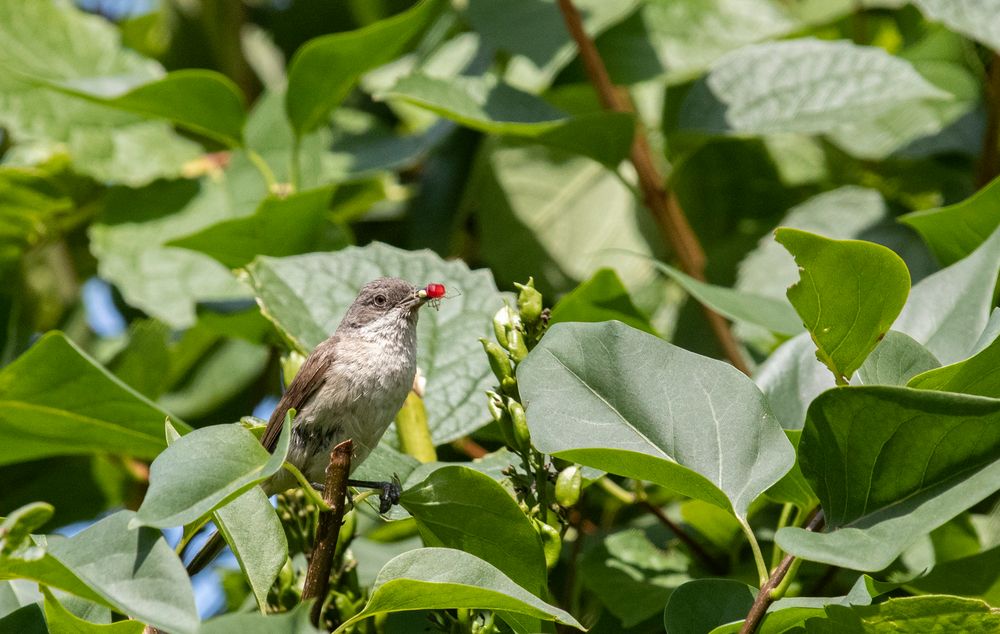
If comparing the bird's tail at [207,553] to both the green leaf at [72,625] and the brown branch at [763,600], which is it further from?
the brown branch at [763,600]

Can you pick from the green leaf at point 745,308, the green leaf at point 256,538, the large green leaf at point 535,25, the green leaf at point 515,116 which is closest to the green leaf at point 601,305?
the green leaf at point 745,308

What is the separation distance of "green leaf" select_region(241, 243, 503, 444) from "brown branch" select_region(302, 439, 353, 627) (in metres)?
0.69

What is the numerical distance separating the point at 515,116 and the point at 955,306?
1224mm

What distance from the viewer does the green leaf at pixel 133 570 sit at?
133cm

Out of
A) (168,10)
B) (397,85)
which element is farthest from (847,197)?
(168,10)

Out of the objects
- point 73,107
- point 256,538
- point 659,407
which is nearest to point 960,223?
point 659,407

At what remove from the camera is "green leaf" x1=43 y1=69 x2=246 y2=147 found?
9.23ft

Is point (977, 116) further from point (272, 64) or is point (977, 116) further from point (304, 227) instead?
point (272, 64)

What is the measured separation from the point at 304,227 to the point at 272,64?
79.8 inches

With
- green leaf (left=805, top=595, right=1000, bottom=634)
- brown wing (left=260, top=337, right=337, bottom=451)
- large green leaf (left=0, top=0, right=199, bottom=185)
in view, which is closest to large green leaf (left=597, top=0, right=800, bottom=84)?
brown wing (left=260, top=337, right=337, bottom=451)

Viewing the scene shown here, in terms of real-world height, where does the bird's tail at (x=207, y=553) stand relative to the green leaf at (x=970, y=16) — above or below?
below

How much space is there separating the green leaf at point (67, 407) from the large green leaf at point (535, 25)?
145 centimetres

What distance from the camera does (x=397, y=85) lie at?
2.61 metres

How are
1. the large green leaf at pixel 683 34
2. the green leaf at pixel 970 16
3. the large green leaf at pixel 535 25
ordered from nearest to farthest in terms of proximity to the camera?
the green leaf at pixel 970 16, the large green leaf at pixel 535 25, the large green leaf at pixel 683 34
